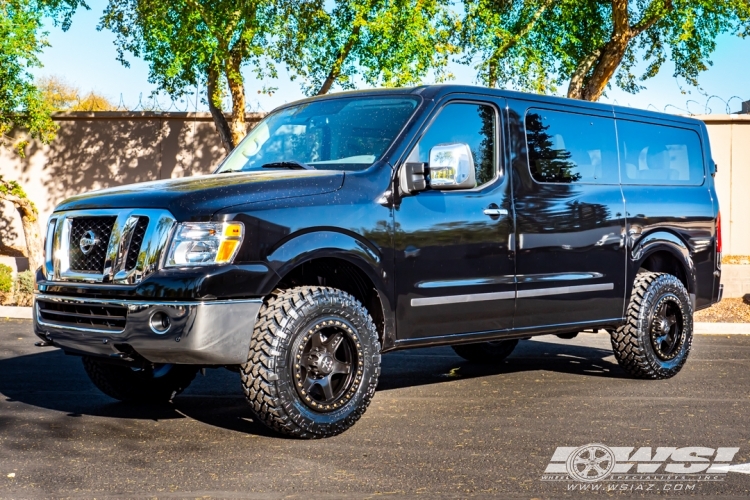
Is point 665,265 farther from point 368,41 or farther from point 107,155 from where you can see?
point 107,155

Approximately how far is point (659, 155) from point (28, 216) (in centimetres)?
1358

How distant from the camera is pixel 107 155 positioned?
69.7ft

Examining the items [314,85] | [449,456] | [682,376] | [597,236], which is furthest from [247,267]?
[314,85]

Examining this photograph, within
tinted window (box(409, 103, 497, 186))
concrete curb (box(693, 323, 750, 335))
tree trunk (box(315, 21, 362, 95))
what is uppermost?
tree trunk (box(315, 21, 362, 95))

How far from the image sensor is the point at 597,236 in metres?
7.73

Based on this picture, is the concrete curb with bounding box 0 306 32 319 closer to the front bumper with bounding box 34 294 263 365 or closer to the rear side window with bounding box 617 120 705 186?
the front bumper with bounding box 34 294 263 365

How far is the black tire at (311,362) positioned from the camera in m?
5.63

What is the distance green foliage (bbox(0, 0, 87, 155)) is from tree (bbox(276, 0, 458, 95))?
4.28 m

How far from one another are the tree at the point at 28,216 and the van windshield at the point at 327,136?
12.4 metres

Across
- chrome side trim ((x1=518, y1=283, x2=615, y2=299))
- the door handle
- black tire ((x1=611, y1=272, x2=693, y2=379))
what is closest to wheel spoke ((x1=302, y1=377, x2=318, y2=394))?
the door handle

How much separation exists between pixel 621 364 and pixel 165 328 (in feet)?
14.3

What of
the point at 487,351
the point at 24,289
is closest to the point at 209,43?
the point at 24,289

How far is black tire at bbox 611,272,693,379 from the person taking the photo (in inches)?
322

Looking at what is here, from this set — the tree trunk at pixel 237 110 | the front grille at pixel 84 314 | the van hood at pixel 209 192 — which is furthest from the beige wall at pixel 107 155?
the front grille at pixel 84 314
